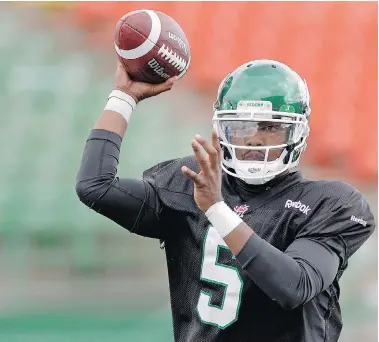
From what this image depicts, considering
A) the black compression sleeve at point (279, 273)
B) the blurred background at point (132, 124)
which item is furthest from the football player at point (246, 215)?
the blurred background at point (132, 124)

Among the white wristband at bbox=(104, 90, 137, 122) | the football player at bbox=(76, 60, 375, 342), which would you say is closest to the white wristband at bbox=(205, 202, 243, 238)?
the football player at bbox=(76, 60, 375, 342)

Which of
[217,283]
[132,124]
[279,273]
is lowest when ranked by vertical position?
[132,124]

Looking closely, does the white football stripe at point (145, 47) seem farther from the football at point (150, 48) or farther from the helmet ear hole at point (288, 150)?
the helmet ear hole at point (288, 150)

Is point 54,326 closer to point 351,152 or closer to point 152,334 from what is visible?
point 152,334

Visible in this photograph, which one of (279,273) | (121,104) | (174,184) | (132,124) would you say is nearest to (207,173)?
(279,273)

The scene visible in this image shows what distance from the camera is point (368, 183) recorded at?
497cm

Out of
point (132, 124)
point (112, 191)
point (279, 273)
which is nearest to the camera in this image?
point (279, 273)

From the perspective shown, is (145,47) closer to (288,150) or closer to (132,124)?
(288,150)

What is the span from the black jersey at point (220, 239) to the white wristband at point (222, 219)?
15 cm

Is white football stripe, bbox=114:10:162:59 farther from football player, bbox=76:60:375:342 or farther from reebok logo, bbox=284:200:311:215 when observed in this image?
reebok logo, bbox=284:200:311:215

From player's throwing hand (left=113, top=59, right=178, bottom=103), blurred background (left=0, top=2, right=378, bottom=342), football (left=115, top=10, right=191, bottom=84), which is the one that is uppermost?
football (left=115, top=10, right=191, bottom=84)

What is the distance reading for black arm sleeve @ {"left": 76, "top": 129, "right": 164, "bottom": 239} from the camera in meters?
2.11

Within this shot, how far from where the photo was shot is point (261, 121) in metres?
2.02

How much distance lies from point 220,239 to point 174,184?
22 cm
